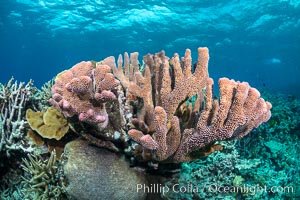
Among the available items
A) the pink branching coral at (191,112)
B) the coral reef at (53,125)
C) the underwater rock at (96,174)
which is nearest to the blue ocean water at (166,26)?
the pink branching coral at (191,112)

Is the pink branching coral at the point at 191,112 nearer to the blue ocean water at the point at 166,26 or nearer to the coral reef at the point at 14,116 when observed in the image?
the coral reef at the point at 14,116

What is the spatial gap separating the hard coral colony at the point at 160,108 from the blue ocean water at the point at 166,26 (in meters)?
15.9

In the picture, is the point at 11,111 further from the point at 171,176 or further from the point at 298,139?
the point at 298,139

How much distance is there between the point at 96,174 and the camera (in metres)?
2.93

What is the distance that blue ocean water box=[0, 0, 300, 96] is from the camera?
22359 millimetres

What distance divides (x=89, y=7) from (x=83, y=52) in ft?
75.8

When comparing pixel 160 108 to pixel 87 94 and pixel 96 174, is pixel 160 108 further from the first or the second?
pixel 96 174

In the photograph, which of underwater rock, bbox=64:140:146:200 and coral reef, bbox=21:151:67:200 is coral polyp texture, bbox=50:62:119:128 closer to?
underwater rock, bbox=64:140:146:200

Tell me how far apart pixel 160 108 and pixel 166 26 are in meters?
26.3

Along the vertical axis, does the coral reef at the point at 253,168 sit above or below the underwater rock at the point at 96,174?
below

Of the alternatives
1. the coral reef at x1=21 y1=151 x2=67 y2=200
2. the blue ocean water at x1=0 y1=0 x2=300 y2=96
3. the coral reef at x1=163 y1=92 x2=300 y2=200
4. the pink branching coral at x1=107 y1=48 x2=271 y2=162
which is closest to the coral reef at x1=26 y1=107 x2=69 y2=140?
the coral reef at x1=21 y1=151 x2=67 y2=200

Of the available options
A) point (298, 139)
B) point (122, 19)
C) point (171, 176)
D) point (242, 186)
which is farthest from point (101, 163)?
point (122, 19)

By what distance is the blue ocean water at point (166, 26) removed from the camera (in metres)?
22.4

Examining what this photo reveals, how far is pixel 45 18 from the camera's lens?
28562mm
